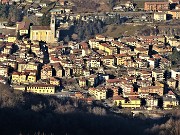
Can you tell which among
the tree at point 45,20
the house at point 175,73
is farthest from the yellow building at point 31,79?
the tree at point 45,20

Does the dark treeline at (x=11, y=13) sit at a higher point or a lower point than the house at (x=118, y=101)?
higher

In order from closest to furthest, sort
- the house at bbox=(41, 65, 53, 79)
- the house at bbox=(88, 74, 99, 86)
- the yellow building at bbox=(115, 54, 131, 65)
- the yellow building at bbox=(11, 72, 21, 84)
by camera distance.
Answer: the house at bbox=(88, 74, 99, 86) < the yellow building at bbox=(11, 72, 21, 84) < the house at bbox=(41, 65, 53, 79) < the yellow building at bbox=(115, 54, 131, 65)

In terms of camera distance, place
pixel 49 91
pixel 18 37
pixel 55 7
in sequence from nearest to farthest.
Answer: pixel 49 91, pixel 18 37, pixel 55 7

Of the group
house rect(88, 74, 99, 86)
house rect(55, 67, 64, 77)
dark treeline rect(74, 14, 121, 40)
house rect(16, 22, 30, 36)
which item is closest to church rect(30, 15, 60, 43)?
house rect(16, 22, 30, 36)

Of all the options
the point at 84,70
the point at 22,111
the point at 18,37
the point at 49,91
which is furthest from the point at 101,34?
the point at 22,111

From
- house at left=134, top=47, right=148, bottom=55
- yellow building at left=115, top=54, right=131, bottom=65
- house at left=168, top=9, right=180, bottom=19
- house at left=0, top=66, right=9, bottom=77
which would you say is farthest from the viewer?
house at left=168, top=9, right=180, bottom=19

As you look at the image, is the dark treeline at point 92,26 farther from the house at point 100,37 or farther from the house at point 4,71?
the house at point 4,71

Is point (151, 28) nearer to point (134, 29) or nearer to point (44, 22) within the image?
point (134, 29)

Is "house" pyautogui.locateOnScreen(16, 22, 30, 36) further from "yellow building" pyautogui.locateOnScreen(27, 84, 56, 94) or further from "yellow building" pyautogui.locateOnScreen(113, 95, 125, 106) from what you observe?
"yellow building" pyautogui.locateOnScreen(113, 95, 125, 106)
